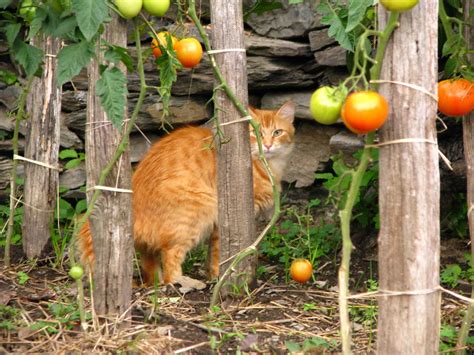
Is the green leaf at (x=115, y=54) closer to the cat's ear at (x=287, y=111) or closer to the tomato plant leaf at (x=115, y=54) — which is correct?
the tomato plant leaf at (x=115, y=54)

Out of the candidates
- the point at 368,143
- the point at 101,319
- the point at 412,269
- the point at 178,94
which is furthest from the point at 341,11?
the point at 178,94

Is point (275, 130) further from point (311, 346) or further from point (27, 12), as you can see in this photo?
point (27, 12)

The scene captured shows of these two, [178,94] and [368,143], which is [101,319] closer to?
[368,143]

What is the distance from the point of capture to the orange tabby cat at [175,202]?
4.64 m

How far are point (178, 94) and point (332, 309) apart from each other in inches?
92.7

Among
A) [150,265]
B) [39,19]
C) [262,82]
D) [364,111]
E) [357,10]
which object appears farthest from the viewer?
[262,82]

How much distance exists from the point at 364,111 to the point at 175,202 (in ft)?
8.16

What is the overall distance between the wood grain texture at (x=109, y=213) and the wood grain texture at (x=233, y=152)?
0.81 metres

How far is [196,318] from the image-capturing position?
3768 millimetres

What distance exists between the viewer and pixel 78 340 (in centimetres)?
319

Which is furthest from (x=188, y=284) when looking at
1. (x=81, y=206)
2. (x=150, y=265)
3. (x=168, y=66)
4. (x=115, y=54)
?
(x=115, y=54)

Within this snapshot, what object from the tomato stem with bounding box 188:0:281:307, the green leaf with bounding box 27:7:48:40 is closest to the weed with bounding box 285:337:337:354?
the tomato stem with bounding box 188:0:281:307

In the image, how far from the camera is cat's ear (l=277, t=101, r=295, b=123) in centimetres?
532

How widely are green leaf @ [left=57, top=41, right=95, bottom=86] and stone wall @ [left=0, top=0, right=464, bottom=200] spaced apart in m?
2.74
